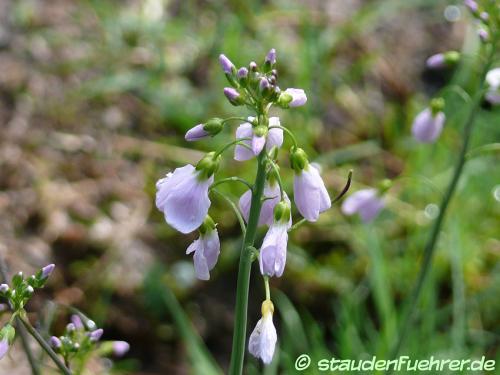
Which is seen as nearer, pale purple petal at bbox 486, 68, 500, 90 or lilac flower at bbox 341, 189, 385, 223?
pale purple petal at bbox 486, 68, 500, 90

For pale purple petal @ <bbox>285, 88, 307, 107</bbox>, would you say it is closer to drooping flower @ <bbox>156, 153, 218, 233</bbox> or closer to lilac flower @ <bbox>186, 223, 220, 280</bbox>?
drooping flower @ <bbox>156, 153, 218, 233</bbox>

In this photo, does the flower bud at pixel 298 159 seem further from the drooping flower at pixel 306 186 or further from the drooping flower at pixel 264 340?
the drooping flower at pixel 264 340

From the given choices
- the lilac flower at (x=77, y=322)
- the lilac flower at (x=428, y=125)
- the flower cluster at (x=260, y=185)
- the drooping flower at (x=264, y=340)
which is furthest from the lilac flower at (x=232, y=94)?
the lilac flower at (x=428, y=125)

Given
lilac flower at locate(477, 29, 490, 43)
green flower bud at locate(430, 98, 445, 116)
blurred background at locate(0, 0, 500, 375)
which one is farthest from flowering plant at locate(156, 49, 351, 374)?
blurred background at locate(0, 0, 500, 375)

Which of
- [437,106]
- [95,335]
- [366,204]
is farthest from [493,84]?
[95,335]

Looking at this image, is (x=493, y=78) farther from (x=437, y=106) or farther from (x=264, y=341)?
(x=264, y=341)

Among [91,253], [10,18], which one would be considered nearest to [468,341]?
[91,253]

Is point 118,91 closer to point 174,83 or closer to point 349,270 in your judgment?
point 174,83
